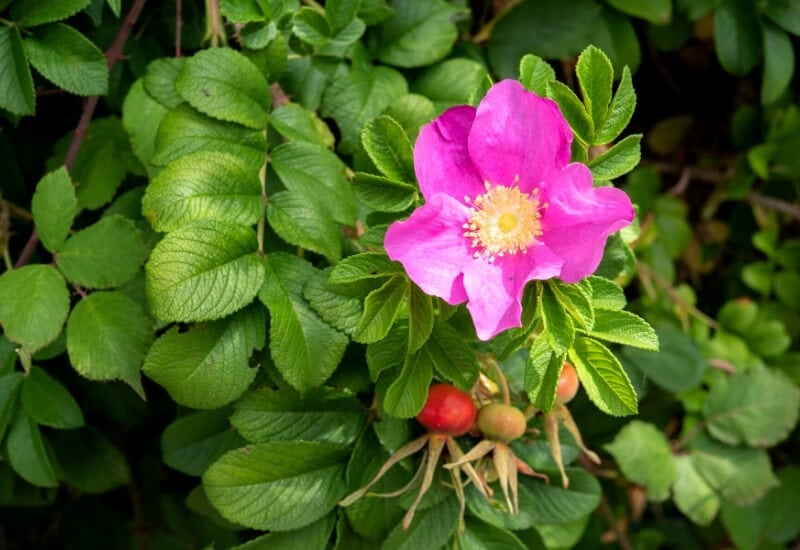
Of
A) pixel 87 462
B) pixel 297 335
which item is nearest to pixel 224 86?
pixel 297 335

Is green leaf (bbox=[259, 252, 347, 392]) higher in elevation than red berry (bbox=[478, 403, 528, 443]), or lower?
higher

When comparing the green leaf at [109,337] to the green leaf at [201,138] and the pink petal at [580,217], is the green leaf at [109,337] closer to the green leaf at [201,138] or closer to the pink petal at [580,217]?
the green leaf at [201,138]

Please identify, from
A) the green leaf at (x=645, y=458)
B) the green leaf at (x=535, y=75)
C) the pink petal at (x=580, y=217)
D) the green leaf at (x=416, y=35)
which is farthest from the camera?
the green leaf at (x=645, y=458)

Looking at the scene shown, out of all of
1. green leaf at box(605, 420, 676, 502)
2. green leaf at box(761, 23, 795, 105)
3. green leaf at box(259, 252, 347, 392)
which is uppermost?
green leaf at box(259, 252, 347, 392)

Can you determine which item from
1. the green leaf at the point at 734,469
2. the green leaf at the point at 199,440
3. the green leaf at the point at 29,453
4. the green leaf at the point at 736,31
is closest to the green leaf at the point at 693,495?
the green leaf at the point at 734,469

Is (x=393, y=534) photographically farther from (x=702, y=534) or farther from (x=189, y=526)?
(x=702, y=534)

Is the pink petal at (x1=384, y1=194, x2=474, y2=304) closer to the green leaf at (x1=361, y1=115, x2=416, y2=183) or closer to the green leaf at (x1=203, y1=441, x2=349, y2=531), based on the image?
the green leaf at (x1=361, y1=115, x2=416, y2=183)

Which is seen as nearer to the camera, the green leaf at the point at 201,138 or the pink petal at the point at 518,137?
the pink petal at the point at 518,137

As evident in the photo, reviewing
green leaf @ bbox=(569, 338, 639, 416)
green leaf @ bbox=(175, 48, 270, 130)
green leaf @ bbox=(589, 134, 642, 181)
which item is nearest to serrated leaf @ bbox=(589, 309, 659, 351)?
green leaf @ bbox=(569, 338, 639, 416)
